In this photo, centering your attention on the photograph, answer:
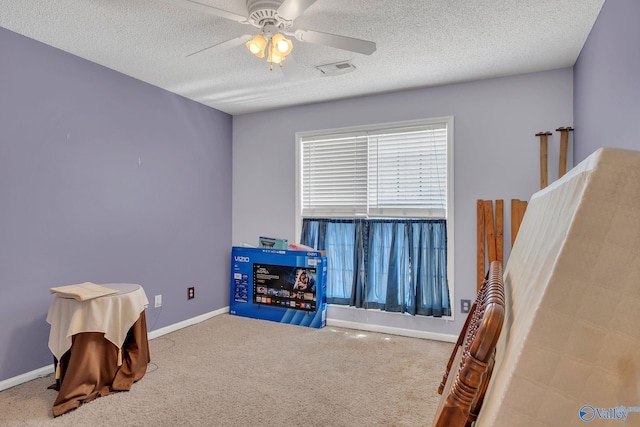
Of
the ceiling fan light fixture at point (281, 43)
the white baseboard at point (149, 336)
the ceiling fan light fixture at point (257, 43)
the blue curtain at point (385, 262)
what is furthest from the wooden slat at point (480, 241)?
the white baseboard at point (149, 336)

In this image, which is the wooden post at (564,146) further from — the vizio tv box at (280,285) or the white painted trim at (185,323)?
the white painted trim at (185,323)

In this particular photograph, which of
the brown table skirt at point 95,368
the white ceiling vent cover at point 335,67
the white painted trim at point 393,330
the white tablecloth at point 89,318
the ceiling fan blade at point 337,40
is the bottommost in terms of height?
the white painted trim at point 393,330

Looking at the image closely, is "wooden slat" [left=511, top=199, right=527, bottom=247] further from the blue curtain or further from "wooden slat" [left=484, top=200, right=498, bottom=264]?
the blue curtain

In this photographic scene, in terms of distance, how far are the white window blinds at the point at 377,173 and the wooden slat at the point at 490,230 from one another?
396 millimetres

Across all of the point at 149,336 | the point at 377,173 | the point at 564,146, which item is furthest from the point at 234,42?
the point at 149,336

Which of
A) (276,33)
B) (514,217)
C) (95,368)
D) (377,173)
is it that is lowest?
(95,368)

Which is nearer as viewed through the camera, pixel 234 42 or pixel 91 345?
pixel 234 42

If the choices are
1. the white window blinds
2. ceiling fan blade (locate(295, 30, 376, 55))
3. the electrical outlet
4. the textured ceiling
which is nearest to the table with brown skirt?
the textured ceiling

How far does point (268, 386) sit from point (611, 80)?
294 centimetres

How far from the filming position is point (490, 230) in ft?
11.0

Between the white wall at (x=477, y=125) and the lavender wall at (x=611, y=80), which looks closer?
the lavender wall at (x=611, y=80)

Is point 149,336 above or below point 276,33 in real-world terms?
below

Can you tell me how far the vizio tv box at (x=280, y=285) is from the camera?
4.02 m

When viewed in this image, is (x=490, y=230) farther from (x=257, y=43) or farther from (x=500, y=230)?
(x=257, y=43)
